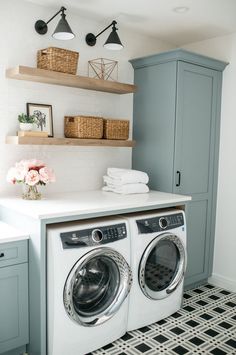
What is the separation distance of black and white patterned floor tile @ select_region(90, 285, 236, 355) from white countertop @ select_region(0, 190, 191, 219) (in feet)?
3.10

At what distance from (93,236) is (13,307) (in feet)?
2.16

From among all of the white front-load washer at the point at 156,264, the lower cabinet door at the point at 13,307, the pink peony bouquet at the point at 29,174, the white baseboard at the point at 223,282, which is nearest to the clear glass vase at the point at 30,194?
the pink peony bouquet at the point at 29,174

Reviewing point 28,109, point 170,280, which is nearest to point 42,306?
point 170,280

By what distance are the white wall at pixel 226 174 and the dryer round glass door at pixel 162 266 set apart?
83 cm

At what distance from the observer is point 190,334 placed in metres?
2.74

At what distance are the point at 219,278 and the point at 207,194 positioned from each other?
0.88 meters

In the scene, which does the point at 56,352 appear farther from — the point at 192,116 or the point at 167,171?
the point at 192,116

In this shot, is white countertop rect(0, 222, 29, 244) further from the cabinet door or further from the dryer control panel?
the cabinet door

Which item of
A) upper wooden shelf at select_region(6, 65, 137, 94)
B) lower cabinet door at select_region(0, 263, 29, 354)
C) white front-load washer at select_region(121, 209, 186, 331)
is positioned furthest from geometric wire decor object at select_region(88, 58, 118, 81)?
lower cabinet door at select_region(0, 263, 29, 354)

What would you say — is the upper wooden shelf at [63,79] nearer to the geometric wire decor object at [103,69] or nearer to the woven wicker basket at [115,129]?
the geometric wire decor object at [103,69]

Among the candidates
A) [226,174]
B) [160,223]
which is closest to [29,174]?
[160,223]

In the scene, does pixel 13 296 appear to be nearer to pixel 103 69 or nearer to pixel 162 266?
pixel 162 266

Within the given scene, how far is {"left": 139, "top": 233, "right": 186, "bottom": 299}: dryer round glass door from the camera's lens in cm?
275

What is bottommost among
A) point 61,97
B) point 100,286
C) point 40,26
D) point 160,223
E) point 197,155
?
point 100,286
